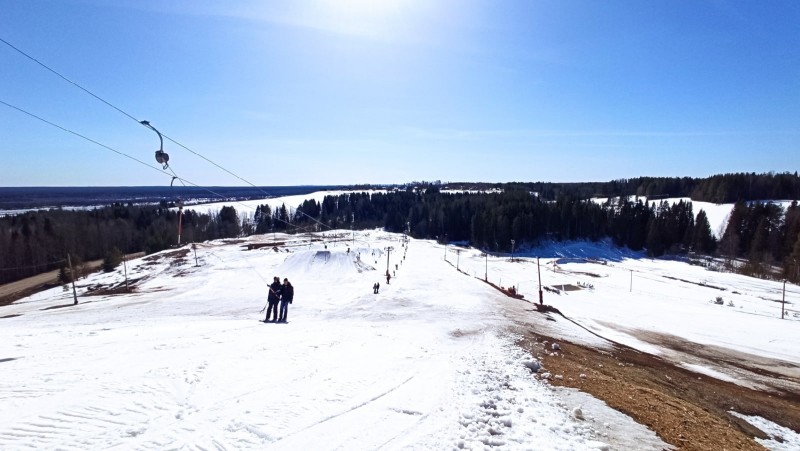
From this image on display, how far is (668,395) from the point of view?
13.2 meters

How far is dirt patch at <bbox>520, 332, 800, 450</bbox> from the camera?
9812mm

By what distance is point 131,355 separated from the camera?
37.2 feet

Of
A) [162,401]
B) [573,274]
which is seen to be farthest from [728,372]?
[573,274]

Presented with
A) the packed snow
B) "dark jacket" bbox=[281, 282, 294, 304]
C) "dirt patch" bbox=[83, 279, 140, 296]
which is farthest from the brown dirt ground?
"dirt patch" bbox=[83, 279, 140, 296]

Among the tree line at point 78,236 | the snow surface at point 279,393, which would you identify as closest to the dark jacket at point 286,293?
the snow surface at point 279,393

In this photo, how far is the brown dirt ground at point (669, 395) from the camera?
32.1 ft

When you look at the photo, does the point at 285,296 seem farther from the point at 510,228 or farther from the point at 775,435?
the point at 510,228

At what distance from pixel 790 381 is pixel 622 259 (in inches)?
4281

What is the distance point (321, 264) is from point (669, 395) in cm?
6311

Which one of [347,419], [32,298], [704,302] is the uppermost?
[347,419]

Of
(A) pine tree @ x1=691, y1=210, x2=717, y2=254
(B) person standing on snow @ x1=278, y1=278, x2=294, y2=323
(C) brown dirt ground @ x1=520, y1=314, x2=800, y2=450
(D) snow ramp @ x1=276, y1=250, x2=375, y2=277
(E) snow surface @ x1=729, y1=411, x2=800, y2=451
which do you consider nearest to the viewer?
(C) brown dirt ground @ x1=520, y1=314, x2=800, y2=450

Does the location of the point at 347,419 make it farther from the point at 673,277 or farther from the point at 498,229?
the point at 498,229

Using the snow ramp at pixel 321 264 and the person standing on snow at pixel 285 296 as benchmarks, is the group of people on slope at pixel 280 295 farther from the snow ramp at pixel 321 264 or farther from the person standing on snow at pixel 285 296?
the snow ramp at pixel 321 264

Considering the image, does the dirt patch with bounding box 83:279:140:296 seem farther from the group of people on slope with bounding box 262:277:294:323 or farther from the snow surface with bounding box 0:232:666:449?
the snow surface with bounding box 0:232:666:449
